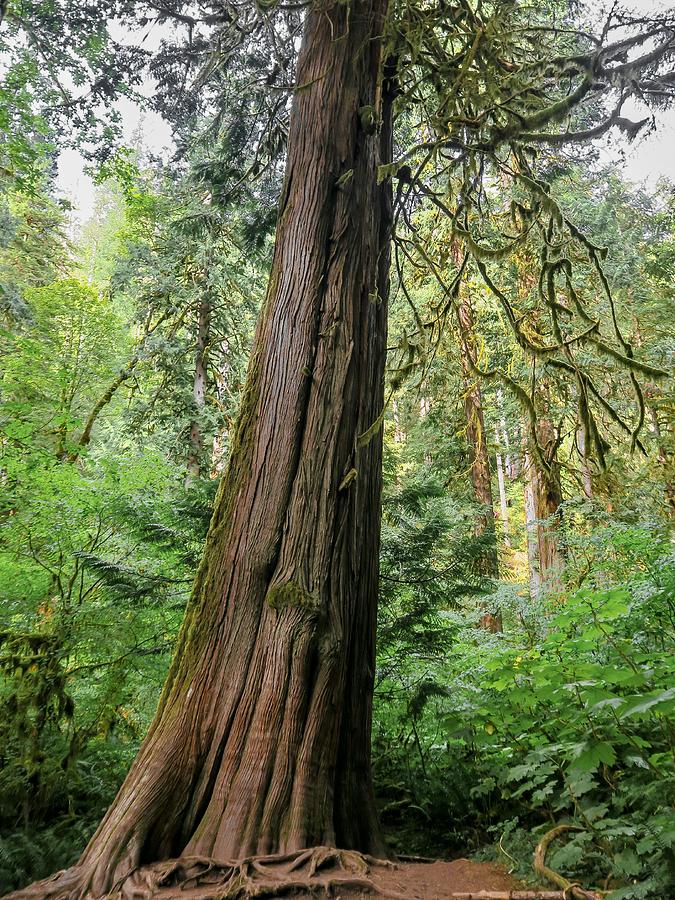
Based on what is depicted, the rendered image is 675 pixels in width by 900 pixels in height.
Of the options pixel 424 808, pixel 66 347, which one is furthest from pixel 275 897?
pixel 66 347

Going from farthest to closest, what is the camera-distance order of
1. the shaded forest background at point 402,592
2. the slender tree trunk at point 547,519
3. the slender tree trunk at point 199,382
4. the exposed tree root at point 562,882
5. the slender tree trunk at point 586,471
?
the slender tree trunk at point 199,382, the slender tree trunk at point 547,519, the slender tree trunk at point 586,471, the shaded forest background at point 402,592, the exposed tree root at point 562,882

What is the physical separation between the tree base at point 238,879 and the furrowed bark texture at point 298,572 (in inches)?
2.9

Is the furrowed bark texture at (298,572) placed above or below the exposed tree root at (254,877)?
above

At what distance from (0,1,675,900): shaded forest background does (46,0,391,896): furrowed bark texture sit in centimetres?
58

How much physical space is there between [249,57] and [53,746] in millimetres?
7477

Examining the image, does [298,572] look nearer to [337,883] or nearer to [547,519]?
[337,883]

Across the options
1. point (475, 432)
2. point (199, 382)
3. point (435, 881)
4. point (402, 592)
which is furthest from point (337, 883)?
point (199, 382)

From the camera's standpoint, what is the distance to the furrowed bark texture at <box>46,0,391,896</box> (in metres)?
2.27

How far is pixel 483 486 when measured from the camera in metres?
10.1

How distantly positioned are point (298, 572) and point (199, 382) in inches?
362

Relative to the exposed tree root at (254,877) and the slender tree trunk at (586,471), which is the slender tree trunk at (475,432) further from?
the exposed tree root at (254,877)

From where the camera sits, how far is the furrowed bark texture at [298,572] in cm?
227

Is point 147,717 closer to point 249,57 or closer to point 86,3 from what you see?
point 249,57

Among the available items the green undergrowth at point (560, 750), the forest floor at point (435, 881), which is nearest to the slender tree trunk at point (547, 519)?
the green undergrowth at point (560, 750)
